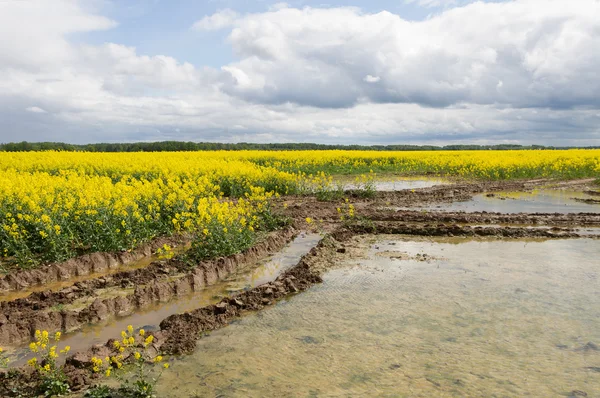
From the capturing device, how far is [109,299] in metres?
6.22

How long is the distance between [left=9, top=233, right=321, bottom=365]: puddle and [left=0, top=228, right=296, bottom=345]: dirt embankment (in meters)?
0.14

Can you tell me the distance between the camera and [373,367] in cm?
451

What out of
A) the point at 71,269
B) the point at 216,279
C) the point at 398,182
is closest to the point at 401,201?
the point at 398,182

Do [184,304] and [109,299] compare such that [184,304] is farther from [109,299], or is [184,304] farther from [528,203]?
[528,203]

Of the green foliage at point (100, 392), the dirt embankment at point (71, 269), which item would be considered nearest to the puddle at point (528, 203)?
the dirt embankment at point (71, 269)

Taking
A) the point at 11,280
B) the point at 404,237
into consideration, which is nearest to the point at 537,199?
the point at 404,237

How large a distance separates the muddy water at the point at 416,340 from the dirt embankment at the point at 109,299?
5.32 ft

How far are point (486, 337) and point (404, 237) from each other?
582 centimetres

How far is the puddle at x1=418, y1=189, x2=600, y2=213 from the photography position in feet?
50.1

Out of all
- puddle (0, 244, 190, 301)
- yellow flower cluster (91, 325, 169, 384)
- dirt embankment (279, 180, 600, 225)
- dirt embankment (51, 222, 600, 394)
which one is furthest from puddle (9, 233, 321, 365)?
dirt embankment (279, 180, 600, 225)

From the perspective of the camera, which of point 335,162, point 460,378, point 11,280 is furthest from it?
point 335,162

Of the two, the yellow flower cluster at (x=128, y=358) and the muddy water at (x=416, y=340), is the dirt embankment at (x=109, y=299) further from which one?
the muddy water at (x=416, y=340)

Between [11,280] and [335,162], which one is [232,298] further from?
[335,162]

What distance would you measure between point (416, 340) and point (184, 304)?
10.8 ft
